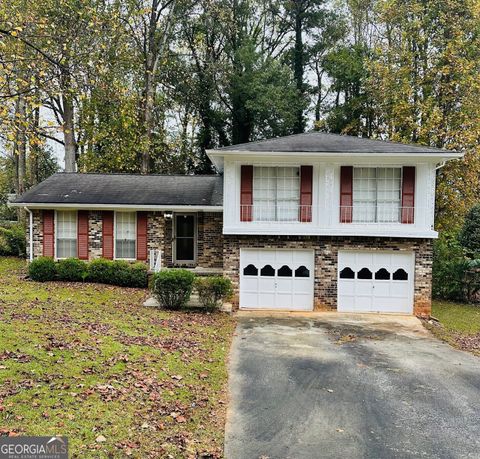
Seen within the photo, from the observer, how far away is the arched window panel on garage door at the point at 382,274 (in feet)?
45.4

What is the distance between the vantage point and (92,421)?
16.4ft

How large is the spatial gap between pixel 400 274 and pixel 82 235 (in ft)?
40.3

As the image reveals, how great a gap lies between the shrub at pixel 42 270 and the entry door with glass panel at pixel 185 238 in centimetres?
484

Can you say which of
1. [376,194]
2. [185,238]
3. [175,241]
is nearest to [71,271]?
[175,241]

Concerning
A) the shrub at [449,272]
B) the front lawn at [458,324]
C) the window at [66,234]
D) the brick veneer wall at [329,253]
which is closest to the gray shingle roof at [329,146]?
the brick veneer wall at [329,253]

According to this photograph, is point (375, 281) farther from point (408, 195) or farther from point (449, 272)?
point (449, 272)

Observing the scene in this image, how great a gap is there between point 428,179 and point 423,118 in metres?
7.42

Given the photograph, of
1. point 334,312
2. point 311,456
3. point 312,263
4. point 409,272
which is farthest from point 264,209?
point 311,456

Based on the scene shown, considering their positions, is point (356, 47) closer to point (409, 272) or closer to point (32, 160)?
point (409, 272)

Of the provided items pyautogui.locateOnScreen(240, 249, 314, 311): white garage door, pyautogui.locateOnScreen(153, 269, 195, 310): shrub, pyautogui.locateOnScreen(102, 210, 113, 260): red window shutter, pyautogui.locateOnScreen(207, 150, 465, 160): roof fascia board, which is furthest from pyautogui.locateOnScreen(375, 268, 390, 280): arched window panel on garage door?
pyautogui.locateOnScreen(102, 210, 113, 260): red window shutter

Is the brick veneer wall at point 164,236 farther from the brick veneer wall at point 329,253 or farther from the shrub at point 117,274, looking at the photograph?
the brick veneer wall at point 329,253

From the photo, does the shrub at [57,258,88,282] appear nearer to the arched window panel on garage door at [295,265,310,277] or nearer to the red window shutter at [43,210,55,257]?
the red window shutter at [43,210,55,257]

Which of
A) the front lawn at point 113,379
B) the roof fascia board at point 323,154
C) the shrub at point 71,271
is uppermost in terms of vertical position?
the roof fascia board at point 323,154

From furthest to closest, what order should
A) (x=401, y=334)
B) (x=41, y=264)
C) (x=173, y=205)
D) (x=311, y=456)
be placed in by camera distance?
(x=173, y=205), (x=41, y=264), (x=401, y=334), (x=311, y=456)
